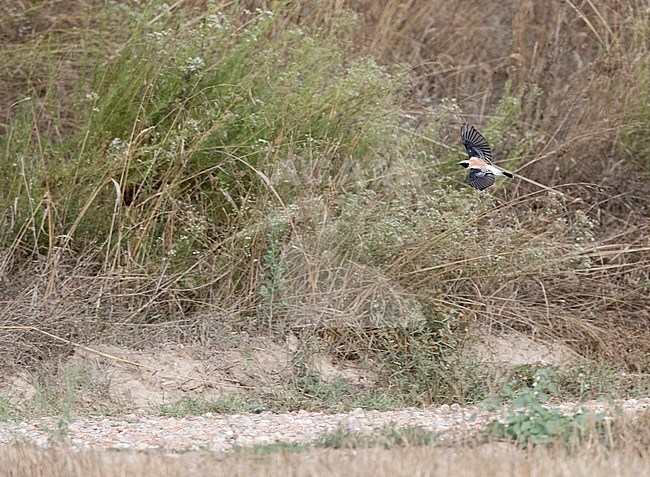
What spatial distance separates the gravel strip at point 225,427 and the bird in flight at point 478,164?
1370 millimetres

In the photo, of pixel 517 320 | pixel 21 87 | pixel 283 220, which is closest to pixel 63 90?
pixel 21 87

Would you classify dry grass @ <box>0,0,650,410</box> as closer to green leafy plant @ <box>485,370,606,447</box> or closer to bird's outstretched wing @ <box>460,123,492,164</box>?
bird's outstretched wing @ <box>460,123,492,164</box>

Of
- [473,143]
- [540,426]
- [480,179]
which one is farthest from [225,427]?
[473,143]

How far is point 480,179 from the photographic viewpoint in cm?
653

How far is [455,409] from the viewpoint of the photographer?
5977 mm

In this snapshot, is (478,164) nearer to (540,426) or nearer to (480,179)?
(480,179)

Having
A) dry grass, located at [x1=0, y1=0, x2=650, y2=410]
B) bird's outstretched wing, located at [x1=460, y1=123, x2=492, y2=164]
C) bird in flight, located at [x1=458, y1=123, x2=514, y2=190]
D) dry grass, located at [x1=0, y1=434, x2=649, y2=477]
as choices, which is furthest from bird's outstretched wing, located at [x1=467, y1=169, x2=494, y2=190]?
dry grass, located at [x1=0, y1=434, x2=649, y2=477]

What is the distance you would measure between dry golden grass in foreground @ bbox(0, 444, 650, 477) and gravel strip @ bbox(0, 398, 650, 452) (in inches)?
12.5

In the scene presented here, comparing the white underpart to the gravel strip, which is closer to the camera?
the gravel strip

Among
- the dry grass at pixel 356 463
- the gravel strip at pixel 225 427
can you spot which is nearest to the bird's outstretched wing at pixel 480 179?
the gravel strip at pixel 225 427

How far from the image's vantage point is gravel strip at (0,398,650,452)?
4930 mm

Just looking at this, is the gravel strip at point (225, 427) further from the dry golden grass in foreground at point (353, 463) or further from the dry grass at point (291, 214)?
the dry grass at point (291, 214)

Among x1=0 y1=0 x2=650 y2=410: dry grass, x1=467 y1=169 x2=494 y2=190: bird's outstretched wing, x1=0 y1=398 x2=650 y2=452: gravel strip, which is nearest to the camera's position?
x1=0 y1=398 x2=650 y2=452: gravel strip

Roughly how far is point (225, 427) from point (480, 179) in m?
2.22
